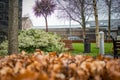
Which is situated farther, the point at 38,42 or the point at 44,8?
the point at 44,8

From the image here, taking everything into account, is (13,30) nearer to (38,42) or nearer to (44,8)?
(38,42)

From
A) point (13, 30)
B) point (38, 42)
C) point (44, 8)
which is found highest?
point (44, 8)

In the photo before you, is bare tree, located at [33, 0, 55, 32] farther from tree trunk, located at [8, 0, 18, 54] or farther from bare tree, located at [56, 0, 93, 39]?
tree trunk, located at [8, 0, 18, 54]

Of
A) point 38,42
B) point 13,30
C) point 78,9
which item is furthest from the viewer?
point 78,9

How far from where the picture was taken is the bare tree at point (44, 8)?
135ft

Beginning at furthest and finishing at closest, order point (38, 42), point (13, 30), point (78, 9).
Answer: point (78, 9) < point (38, 42) < point (13, 30)

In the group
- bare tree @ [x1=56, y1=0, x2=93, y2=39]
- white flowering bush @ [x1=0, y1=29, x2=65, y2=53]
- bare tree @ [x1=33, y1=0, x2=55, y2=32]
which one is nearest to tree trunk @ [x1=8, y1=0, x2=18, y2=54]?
white flowering bush @ [x1=0, y1=29, x2=65, y2=53]

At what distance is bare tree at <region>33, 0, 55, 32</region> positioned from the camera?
135 ft

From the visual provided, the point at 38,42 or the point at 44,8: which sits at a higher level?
the point at 44,8

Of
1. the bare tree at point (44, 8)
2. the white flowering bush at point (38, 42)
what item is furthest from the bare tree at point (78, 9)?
the white flowering bush at point (38, 42)

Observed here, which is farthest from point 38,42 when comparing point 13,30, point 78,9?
point 78,9

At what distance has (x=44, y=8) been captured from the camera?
1657 inches

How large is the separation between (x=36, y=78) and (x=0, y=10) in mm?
12767

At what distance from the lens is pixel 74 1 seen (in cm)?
3306
